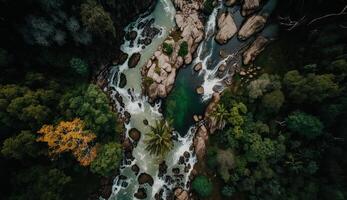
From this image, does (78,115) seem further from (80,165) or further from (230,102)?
(230,102)

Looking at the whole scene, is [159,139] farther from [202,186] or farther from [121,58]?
[121,58]

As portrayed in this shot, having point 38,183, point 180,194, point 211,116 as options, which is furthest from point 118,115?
point 180,194

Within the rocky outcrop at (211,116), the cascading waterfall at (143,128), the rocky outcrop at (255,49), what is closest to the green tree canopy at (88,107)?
the cascading waterfall at (143,128)

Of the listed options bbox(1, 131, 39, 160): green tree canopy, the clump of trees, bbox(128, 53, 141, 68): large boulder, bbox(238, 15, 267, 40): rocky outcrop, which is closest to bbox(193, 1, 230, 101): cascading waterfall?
the clump of trees

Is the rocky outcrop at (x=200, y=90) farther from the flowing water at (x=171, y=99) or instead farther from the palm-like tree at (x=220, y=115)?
the palm-like tree at (x=220, y=115)

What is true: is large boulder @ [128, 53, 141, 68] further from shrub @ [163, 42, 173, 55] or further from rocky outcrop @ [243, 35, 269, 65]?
rocky outcrop @ [243, 35, 269, 65]

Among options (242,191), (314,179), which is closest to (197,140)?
(242,191)

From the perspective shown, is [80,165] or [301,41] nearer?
[80,165]
